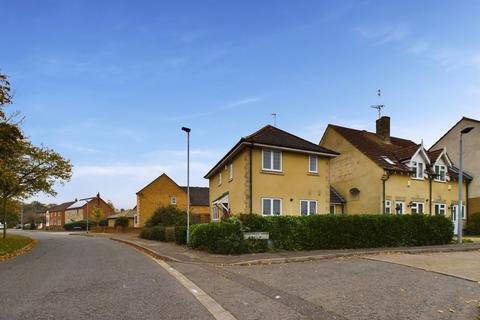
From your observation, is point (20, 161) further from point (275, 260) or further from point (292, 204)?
point (275, 260)

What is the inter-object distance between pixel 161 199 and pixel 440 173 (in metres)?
36.1

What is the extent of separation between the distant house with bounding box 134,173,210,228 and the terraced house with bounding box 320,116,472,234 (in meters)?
25.7

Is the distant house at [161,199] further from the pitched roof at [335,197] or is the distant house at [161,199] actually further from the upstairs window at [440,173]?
the upstairs window at [440,173]

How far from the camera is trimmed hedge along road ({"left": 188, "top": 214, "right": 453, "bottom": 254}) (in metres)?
17.8

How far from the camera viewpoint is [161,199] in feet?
190

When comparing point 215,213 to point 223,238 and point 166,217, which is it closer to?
point 166,217

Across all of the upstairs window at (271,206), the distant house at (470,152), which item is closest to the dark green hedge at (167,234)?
the upstairs window at (271,206)

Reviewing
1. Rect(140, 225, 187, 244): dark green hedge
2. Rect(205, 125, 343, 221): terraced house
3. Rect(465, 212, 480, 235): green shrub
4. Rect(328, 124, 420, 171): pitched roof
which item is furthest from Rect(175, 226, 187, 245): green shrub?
Rect(465, 212, 480, 235): green shrub

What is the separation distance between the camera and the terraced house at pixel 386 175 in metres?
30.0

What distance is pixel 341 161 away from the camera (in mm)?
33781

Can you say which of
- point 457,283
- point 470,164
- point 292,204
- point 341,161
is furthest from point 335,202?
point 457,283

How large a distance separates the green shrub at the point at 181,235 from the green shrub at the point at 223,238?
5.05 m

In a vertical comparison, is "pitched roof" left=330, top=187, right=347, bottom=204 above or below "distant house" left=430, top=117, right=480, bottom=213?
below

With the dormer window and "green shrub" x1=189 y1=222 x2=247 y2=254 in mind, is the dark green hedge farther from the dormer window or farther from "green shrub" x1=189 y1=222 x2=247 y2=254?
the dormer window
